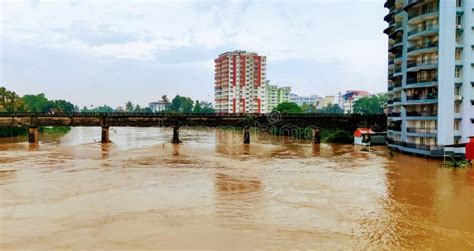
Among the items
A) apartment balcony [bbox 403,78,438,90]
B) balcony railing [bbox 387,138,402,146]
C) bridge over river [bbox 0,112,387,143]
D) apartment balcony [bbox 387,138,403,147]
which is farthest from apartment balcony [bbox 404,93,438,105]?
bridge over river [bbox 0,112,387,143]

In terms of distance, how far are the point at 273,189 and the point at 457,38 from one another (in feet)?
82.1

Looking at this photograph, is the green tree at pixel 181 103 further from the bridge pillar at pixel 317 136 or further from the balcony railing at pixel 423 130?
the balcony railing at pixel 423 130

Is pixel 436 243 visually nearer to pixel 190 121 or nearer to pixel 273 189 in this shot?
pixel 273 189

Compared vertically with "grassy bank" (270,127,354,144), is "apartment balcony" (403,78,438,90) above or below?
above

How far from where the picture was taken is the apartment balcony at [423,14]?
36.4 meters

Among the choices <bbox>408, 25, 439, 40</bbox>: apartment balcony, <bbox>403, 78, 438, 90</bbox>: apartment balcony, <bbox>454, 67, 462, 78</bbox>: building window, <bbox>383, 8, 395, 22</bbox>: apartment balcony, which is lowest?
<bbox>403, 78, 438, 90</bbox>: apartment balcony

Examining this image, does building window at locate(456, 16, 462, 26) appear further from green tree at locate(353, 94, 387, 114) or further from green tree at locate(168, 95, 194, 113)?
green tree at locate(168, 95, 194, 113)

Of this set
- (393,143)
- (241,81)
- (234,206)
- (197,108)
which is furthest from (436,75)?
(197,108)

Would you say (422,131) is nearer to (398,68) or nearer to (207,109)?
(398,68)

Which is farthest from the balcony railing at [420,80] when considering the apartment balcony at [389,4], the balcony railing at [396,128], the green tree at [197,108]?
the green tree at [197,108]

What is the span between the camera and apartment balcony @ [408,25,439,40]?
36.1 metres

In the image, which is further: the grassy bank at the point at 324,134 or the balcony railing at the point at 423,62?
the grassy bank at the point at 324,134

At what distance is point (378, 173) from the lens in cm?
2930

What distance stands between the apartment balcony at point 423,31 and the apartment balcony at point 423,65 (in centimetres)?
247
